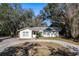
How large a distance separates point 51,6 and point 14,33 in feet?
2.19

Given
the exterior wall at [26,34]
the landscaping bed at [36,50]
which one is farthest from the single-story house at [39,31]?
the landscaping bed at [36,50]

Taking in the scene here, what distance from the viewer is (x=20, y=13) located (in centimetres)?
234

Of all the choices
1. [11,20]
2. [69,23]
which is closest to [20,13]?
[11,20]

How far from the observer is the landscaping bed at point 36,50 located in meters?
2.34

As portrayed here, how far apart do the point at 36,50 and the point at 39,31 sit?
0.28 m

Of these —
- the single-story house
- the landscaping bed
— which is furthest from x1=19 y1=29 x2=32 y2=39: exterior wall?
the landscaping bed

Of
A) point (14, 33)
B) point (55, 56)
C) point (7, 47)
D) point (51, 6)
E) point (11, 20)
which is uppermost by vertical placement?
point (51, 6)

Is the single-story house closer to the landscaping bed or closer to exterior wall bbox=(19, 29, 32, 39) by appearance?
exterior wall bbox=(19, 29, 32, 39)

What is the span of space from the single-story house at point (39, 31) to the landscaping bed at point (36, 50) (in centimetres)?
13

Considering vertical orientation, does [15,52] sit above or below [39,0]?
below

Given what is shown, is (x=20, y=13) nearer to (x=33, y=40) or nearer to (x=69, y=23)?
(x=33, y=40)

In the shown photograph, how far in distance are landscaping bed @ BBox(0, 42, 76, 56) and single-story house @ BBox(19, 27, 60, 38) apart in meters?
0.13

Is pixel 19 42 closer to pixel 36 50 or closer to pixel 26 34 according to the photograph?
pixel 26 34

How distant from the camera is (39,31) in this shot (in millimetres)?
Answer: 2336
